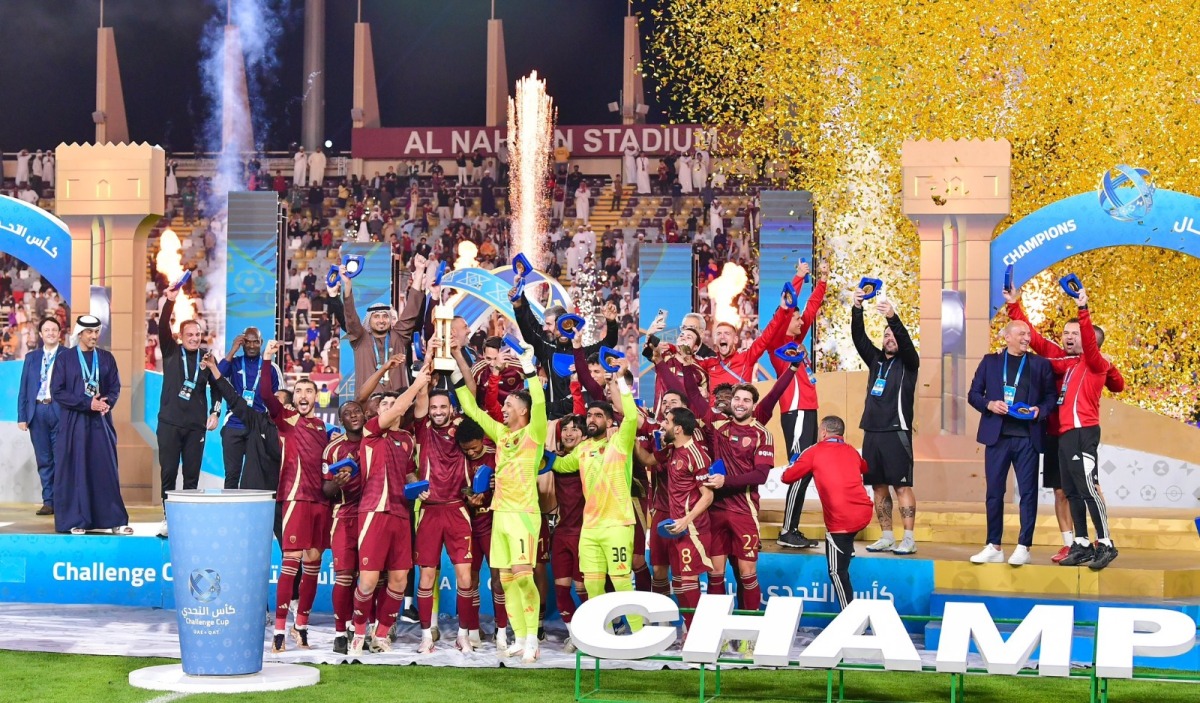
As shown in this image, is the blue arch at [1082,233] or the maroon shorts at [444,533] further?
the blue arch at [1082,233]

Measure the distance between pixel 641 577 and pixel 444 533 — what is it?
152 cm

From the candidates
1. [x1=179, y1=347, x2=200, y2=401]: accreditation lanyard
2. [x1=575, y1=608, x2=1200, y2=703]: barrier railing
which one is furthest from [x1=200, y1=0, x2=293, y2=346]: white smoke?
→ [x1=575, y1=608, x2=1200, y2=703]: barrier railing

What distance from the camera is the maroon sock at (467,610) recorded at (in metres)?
10.6

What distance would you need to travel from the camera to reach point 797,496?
488 inches

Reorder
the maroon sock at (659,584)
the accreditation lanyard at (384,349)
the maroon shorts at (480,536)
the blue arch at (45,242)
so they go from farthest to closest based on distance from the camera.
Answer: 1. the blue arch at (45,242)
2. the accreditation lanyard at (384,349)
3. the maroon sock at (659,584)
4. the maroon shorts at (480,536)

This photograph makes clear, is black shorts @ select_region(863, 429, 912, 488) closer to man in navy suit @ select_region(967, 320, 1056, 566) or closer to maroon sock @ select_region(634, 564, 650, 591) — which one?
man in navy suit @ select_region(967, 320, 1056, 566)

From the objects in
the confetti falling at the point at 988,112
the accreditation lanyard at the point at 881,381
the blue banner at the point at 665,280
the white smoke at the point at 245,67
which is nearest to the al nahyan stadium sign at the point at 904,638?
the accreditation lanyard at the point at 881,381

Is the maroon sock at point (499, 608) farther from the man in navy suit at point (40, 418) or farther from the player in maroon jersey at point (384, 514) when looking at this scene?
the man in navy suit at point (40, 418)

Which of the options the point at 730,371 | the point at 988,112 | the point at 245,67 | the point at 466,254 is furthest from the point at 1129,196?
the point at 245,67

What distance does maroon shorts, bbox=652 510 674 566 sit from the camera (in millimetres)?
10852

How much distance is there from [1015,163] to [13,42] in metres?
26.2

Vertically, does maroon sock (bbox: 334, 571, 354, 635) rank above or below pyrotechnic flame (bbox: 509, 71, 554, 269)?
below

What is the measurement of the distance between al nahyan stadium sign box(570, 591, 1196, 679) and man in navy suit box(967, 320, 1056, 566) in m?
3.08

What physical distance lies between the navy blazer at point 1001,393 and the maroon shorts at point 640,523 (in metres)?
2.54
